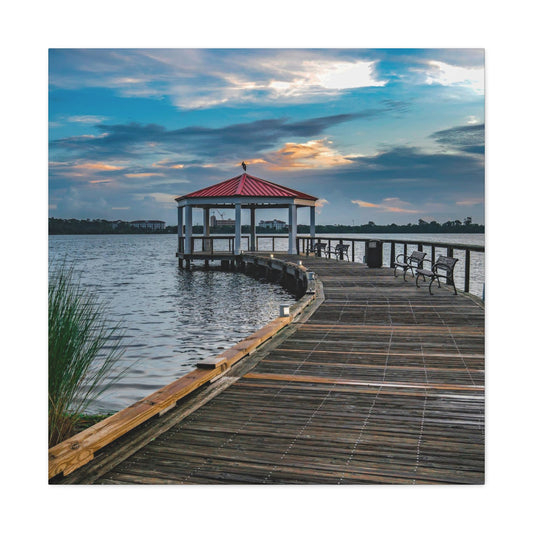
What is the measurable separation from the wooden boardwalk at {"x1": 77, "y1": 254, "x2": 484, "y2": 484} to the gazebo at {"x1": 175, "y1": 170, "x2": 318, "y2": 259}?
16.0 m

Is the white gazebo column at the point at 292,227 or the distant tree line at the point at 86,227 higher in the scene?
the white gazebo column at the point at 292,227

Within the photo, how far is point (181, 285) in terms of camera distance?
1973 centimetres

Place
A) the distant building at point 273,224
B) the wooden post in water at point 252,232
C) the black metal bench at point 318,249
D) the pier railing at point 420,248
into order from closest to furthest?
the pier railing at point 420,248
the black metal bench at point 318,249
the distant building at point 273,224
the wooden post in water at point 252,232

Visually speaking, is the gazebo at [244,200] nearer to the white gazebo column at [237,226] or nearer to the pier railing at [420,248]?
the white gazebo column at [237,226]

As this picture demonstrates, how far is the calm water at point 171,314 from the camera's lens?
695 centimetres

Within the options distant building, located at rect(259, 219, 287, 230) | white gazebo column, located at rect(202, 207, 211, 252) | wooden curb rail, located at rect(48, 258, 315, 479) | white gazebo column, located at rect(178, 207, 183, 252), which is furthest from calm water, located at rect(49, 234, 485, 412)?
distant building, located at rect(259, 219, 287, 230)

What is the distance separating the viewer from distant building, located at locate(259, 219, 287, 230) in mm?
24025

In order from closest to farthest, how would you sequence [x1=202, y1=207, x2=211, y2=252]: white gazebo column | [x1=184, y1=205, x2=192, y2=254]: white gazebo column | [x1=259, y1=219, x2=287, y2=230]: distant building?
[x1=184, y1=205, x2=192, y2=254]: white gazebo column < [x1=202, y1=207, x2=211, y2=252]: white gazebo column < [x1=259, y1=219, x2=287, y2=230]: distant building

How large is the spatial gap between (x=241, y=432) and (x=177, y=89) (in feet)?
17.5

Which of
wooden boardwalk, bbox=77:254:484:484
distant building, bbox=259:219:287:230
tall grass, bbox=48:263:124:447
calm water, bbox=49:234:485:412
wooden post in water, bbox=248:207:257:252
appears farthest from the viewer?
wooden post in water, bbox=248:207:257:252

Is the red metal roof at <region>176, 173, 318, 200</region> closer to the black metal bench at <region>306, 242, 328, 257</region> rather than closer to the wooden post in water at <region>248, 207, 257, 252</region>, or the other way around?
the wooden post in water at <region>248, 207, 257, 252</region>
